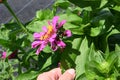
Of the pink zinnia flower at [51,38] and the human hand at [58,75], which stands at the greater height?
the pink zinnia flower at [51,38]

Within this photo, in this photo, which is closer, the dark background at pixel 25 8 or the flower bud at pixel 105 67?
the flower bud at pixel 105 67

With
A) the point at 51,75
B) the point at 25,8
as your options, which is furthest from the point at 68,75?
the point at 25,8

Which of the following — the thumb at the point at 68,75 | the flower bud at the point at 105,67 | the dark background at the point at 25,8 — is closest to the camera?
the flower bud at the point at 105,67

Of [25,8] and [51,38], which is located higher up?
[51,38]

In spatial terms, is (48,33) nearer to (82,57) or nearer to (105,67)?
(82,57)

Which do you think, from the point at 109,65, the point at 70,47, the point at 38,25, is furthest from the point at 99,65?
the point at 38,25

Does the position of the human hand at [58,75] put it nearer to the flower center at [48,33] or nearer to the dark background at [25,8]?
the flower center at [48,33]

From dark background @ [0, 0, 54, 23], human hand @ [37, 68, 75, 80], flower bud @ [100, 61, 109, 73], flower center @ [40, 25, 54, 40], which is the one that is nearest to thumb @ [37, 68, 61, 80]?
human hand @ [37, 68, 75, 80]

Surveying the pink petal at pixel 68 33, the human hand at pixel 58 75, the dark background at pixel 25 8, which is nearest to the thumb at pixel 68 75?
the human hand at pixel 58 75

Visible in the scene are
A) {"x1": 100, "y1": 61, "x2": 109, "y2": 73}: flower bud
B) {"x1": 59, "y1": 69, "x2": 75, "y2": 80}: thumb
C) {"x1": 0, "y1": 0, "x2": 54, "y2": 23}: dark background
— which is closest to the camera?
{"x1": 100, "y1": 61, "x2": 109, "y2": 73}: flower bud

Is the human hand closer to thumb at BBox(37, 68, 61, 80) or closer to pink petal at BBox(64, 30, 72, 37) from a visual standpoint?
thumb at BBox(37, 68, 61, 80)

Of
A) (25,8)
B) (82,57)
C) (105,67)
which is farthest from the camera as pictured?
(25,8)
